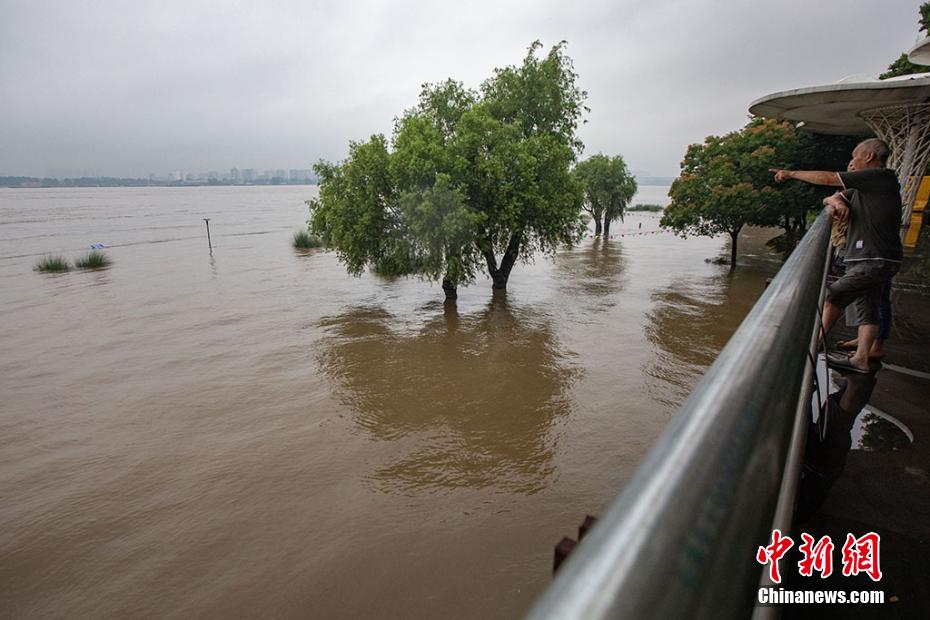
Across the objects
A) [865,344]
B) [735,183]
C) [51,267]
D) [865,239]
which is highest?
[735,183]

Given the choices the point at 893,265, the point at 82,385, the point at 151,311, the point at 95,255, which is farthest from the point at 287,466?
the point at 95,255

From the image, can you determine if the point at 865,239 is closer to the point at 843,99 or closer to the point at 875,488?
the point at 875,488

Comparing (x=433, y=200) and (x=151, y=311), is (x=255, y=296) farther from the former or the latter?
(x=433, y=200)

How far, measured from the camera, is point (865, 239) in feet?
14.6

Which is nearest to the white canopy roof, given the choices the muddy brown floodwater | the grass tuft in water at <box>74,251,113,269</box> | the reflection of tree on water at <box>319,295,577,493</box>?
the muddy brown floodwater

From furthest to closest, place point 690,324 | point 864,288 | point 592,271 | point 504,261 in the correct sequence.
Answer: point 592,271 < point 504,261 < point 690,324 < point 864,288

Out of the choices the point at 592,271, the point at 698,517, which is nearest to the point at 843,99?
the point at 592,271

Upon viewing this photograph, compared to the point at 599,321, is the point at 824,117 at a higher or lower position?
higher

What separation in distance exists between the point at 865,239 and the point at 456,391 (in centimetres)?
899

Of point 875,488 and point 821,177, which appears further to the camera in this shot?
point 821,177

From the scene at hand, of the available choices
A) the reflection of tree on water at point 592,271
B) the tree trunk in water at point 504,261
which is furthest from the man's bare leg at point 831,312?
the reflection of tree on water at point 592,271

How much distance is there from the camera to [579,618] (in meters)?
0.36

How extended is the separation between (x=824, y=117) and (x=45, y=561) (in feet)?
73.2

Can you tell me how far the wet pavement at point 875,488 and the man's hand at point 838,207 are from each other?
1572mm
